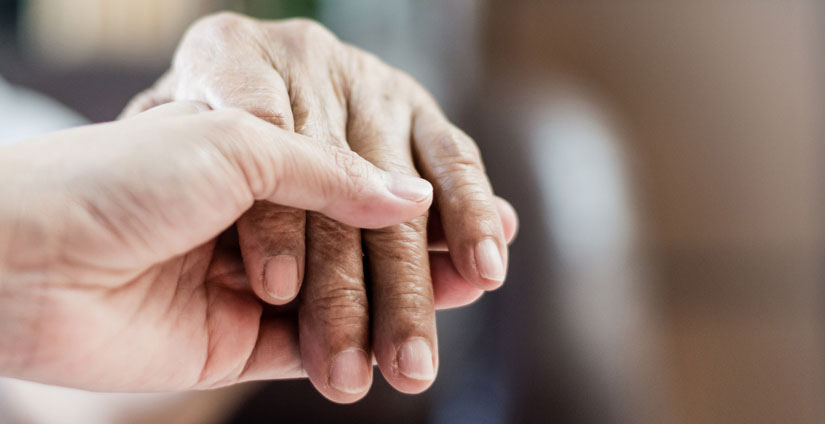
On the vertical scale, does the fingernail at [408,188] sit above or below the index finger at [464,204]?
above

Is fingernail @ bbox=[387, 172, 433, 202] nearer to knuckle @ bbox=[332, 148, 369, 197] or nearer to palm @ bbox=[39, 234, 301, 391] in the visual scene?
knuckle @ bbox=[332, 148, 369, 197]

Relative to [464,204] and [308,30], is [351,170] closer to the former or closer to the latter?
[464,204]

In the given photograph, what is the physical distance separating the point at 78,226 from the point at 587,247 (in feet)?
3.55

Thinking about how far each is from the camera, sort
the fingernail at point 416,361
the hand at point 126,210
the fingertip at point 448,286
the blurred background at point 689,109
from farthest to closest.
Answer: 1. the blurred background at point 689,109
2. the fingertip at point 448,286
3. the fingernail at point 416,361
4. the hand at point 126,210

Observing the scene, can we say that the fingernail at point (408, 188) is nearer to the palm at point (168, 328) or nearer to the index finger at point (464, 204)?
the index finger at point (464, 204)

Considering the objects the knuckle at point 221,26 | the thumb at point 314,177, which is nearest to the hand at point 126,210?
the thumb at point 314,177

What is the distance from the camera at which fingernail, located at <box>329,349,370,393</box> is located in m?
0.58

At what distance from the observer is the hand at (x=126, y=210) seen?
0.48 meters

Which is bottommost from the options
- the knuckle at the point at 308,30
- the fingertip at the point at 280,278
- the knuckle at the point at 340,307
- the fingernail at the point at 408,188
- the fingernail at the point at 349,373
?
the fingernail at the point at 349,373

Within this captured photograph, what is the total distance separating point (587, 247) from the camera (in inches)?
52.9

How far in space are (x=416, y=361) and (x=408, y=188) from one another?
165mm

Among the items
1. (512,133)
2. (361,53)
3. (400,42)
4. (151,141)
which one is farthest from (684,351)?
(151,141)

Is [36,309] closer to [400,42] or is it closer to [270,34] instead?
[270,34]

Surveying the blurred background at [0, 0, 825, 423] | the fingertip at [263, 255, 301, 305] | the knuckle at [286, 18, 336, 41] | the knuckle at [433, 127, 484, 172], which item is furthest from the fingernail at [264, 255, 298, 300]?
the blurred background at [0, 0, 825, 423]
